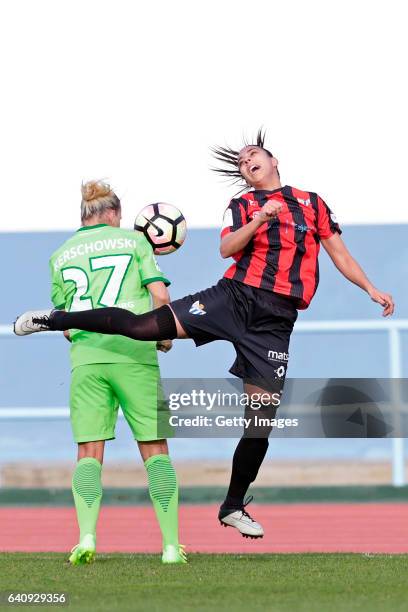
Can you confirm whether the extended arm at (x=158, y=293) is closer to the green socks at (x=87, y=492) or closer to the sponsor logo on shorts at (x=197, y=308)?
the sponsor logo on shorts at (x=197, y=308)

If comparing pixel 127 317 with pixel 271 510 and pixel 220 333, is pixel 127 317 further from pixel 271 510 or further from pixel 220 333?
pixel 271 510

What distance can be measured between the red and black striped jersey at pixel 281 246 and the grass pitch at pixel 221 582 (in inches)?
48.6

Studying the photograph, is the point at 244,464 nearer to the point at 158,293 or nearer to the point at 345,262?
the point at 158,293

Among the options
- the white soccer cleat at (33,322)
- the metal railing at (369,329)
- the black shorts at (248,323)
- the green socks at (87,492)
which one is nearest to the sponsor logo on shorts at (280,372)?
the black shorts at (248,323)

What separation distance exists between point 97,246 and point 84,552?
1.30 metres

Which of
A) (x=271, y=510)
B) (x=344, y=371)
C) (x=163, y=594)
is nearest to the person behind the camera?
(x=163, y=594)

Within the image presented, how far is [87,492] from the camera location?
17.8 feet

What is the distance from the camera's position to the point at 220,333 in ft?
19.0

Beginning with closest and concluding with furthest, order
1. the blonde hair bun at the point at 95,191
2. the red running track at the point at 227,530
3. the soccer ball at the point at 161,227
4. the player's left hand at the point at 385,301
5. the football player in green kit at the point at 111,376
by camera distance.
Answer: the football player in green kit at the point at 111,376, the blonde hair bun at the point at 95,191, the player's left hand at the point at 385,301, the soccer ball at the point at 161,227, the red running track at the point at 227,530

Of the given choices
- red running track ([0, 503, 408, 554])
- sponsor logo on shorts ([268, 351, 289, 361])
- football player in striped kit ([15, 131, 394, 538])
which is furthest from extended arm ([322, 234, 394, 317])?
red running track ([0, 503, 408, 554])

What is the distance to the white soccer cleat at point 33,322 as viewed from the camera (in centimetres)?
579

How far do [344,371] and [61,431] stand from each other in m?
2.70

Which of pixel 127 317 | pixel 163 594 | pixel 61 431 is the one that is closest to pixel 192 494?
pixel 61 431

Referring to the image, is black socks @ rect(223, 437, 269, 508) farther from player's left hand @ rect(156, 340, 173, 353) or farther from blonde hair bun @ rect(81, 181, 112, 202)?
blonde hair bun @ rect(81, 181, 112, 202)
